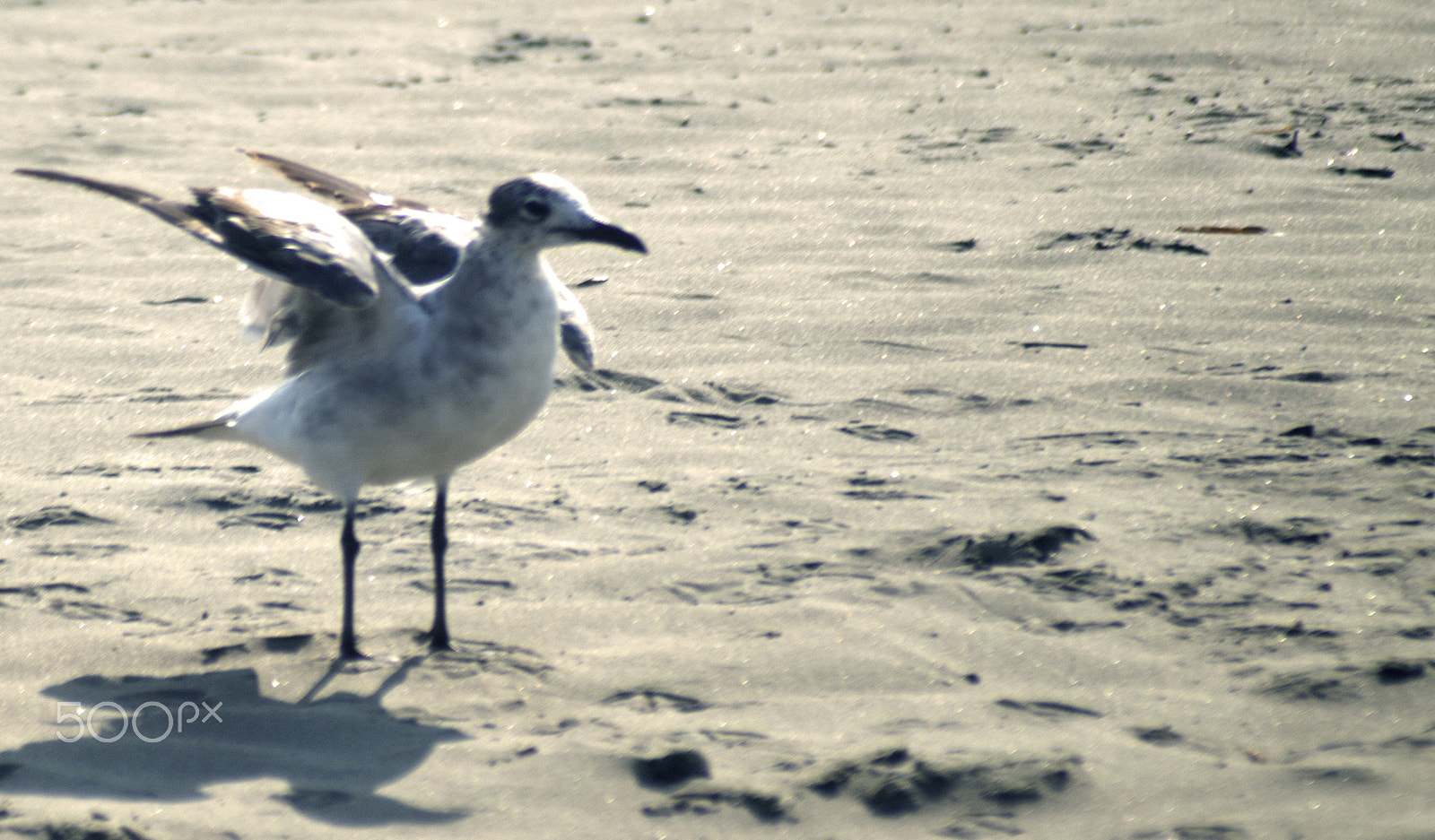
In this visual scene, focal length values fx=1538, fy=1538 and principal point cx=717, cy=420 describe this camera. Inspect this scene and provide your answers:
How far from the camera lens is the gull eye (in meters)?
3.44

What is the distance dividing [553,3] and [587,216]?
6.74m

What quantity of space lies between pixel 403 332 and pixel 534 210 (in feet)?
1.34

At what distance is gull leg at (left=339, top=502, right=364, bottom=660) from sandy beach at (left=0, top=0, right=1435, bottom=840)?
0.19ft

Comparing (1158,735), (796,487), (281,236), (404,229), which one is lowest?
(1158,735)

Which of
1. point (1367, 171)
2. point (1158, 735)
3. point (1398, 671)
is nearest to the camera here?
point (1158, 735)

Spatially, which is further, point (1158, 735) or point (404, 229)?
point (404, 229)

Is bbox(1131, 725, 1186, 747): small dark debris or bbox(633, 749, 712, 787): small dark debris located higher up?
bbox(633, 749, 712, 787): small dark debris

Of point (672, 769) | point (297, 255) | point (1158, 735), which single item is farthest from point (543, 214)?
point (1158, 735)

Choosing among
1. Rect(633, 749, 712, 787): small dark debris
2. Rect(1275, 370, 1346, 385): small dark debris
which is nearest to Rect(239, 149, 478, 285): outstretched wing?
Rect(633, 749, 712, 787): small dark debris

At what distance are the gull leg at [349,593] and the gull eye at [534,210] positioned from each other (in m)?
0.81

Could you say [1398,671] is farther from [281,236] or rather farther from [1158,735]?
[281,236]

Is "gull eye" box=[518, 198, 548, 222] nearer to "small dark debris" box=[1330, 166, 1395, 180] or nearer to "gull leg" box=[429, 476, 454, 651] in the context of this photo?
"gull leg" box=[429, 476, 454, 651]

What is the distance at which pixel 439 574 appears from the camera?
12.0 ft

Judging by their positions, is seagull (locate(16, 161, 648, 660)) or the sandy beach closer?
the sandy beach
